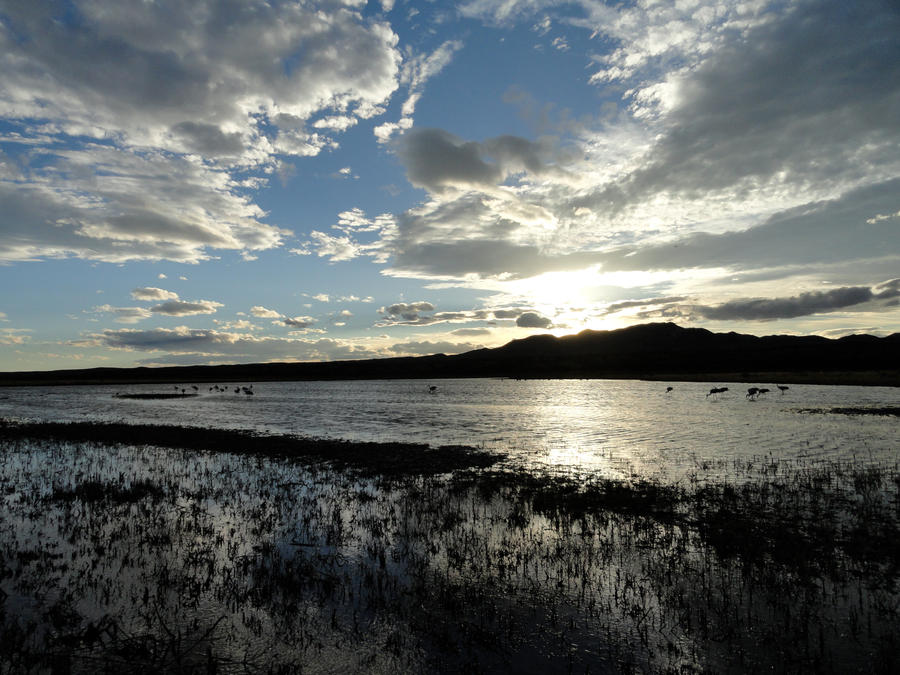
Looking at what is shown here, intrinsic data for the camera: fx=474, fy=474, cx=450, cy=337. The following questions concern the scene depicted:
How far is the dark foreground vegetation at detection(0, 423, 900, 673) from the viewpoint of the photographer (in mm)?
7363

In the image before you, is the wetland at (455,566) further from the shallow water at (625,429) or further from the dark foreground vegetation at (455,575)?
the shallow water at (625,429)

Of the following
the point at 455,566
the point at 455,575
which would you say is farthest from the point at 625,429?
the point at 455,575

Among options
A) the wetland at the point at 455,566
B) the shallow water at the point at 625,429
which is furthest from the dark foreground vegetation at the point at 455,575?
the shallow water at the point at 625,429

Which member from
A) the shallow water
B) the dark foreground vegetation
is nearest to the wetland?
the dark foreground vegetation

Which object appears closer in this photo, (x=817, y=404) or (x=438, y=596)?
(x=438, y=596)

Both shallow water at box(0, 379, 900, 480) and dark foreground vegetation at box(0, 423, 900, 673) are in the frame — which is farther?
shallow water at box(0, 379, 900, 480)

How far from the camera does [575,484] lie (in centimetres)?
1867

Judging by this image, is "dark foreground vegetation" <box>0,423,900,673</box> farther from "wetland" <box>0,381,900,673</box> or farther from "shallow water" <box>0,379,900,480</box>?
"shallow water" <box>0,379,900,480</box>

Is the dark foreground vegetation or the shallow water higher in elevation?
the dark foreground vegetation

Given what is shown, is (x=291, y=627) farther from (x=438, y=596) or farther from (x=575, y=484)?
(x=575, y=484)

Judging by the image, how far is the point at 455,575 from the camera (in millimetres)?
10258

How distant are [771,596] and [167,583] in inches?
472

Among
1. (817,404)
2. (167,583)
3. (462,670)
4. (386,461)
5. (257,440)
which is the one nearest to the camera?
(462,670)

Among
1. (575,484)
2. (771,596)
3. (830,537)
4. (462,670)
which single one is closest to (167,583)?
(462,670)
